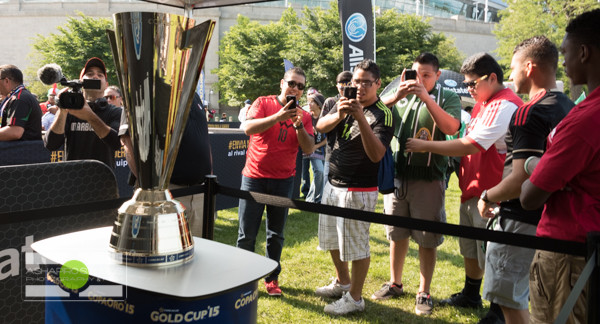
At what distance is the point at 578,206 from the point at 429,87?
2.10 metres

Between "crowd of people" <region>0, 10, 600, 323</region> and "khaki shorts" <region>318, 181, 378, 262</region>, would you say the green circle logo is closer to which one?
"crowd of people" <region>0, 10, 600, 323</region>

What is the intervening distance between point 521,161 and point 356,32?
5737 mm

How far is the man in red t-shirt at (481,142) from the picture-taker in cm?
304

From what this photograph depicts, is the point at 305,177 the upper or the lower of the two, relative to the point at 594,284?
lower

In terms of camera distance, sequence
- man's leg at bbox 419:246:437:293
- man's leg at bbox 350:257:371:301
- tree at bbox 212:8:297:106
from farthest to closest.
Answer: tree at bbox 212:8:297:106, man's leg at bbox 419:246:437:293, man's leg at bbox 350:257:371:301

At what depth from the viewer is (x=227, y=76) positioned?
35406mm

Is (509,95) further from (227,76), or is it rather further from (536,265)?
(227,76)

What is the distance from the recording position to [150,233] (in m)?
1.08

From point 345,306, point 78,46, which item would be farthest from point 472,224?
point 78,46

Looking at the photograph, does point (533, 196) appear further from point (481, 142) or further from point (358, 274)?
point (358, 274)

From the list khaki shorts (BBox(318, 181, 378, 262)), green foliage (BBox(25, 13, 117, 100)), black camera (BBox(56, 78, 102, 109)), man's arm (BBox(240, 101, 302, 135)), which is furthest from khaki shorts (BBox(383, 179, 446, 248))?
green foliage (BBox(25, 13, 117, 100))

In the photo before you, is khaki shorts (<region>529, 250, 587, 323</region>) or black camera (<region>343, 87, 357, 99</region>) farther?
black camera (<region>343, 87, 357, 99</region>)

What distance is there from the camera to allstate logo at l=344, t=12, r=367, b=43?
750cm

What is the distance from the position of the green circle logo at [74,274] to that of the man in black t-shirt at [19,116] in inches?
146
